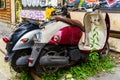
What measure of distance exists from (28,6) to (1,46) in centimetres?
450

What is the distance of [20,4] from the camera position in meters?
12.8

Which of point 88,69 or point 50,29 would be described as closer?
point 50,29

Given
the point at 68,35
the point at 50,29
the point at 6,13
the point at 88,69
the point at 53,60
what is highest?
the point at 50,29

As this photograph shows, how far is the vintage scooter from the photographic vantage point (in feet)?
14.4

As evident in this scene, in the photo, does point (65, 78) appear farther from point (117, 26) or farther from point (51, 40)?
point (117, 26)

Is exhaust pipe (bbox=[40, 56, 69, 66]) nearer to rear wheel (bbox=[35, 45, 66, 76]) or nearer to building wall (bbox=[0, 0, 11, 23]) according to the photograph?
rear wheel (bbox=[35, 45, 66, 76])

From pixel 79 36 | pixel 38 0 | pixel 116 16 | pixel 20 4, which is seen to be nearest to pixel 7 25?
pixel 20 4

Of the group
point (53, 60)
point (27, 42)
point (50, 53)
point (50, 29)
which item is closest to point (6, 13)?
point (27, 42)

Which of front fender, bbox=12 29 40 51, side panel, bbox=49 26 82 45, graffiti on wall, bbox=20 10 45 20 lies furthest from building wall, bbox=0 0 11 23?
side panel, bbox=49 26 82 45

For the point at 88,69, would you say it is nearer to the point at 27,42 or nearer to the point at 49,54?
the point at 49,54

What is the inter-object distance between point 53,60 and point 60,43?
36cm

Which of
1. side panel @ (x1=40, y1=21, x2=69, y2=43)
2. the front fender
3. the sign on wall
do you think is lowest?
the front fender

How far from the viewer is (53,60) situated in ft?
14.0

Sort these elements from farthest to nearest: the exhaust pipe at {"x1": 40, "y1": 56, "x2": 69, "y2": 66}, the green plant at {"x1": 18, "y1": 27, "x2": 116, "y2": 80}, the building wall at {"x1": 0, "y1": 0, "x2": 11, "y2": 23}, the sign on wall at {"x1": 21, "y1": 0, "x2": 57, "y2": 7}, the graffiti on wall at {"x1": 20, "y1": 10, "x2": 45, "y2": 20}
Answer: the building wall at {"x1": 0, "y1": 0, "x2": 11, "y2": 23} → the graffiti on wall at {"x1": 20, "y1": 10, "x2": 45, "y2": 20} → the sign on wall at {"x1": 21, "y1": 0, "x2": 57, "y2": 7} → the green plant at {"x1": 18, "y1": 27, "x2": 116, "y2": 80} → the exhaust pipe at {"x1": 40, "y1": 56, "x2": 69, "y2": 66}
